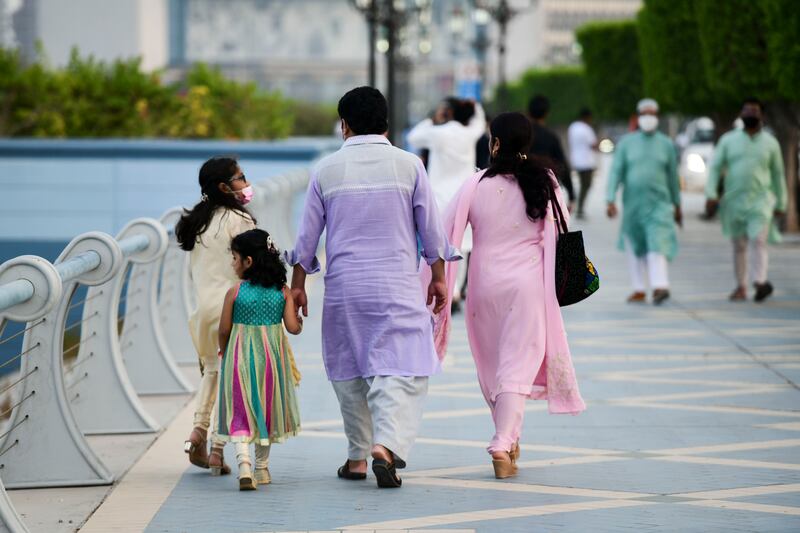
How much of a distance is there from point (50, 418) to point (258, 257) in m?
1.18

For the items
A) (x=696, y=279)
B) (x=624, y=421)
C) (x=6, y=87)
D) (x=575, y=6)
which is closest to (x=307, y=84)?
(x=575, y=6)

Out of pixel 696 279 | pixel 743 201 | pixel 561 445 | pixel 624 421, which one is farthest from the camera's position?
pixel 696 279

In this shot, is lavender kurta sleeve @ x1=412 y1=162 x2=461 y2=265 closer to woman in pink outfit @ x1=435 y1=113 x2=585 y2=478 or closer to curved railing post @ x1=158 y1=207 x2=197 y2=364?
woman in pink outfit @ x1=435 y1=113 x2=585 y2=478

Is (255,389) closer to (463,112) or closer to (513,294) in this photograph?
(513,294)

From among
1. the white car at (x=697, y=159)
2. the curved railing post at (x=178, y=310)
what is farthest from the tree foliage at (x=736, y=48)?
the white car at (x=697, y=159)

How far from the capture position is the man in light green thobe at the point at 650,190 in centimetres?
1546

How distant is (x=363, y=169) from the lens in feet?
24.0

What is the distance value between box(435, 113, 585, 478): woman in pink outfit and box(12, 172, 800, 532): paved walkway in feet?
1.40

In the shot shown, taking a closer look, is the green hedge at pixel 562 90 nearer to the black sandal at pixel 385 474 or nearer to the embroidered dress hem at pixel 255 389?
the black sandal at pixel 385 474

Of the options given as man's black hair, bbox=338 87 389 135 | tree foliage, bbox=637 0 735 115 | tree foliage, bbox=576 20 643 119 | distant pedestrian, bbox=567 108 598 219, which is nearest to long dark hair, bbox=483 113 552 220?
man's black hair, bbox=338 87 389 135

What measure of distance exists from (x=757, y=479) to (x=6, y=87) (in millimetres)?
21086

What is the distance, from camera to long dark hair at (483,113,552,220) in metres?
7.75

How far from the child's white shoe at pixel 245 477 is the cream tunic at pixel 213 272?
71cm

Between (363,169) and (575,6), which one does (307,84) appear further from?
(363,169)
